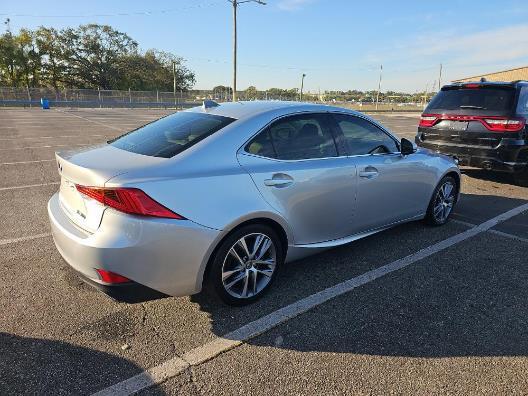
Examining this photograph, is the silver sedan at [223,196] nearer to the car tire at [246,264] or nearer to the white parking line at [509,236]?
the car tire at [246,264]

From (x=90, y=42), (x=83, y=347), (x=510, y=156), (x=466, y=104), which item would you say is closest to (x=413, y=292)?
(x=83, y=347)

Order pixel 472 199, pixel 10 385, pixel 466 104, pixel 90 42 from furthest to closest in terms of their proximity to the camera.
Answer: pixel 90 42
pixel 466 104
pixel 472 199
pixel 10 385

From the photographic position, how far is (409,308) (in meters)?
3.22

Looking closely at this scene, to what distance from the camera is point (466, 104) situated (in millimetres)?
7055

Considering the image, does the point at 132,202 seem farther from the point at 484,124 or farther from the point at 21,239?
the point at 484,124

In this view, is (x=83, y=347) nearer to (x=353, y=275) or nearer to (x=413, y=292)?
(x=353, y=275)

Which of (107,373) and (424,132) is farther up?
(424,132)

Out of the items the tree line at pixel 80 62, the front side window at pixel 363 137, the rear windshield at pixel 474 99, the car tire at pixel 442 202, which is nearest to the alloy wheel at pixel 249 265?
the front side window at pixel 363 137

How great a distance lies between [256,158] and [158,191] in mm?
863

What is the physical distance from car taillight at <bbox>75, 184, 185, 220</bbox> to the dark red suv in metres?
6.05

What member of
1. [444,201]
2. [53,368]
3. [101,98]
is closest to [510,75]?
[101,98]

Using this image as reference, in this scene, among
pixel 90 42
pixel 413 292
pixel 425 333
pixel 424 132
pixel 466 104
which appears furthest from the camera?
pixel 90 42

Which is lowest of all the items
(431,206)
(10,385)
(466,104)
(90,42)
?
(10,385)

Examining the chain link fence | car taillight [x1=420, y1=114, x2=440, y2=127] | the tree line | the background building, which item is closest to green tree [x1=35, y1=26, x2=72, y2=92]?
the tree line
